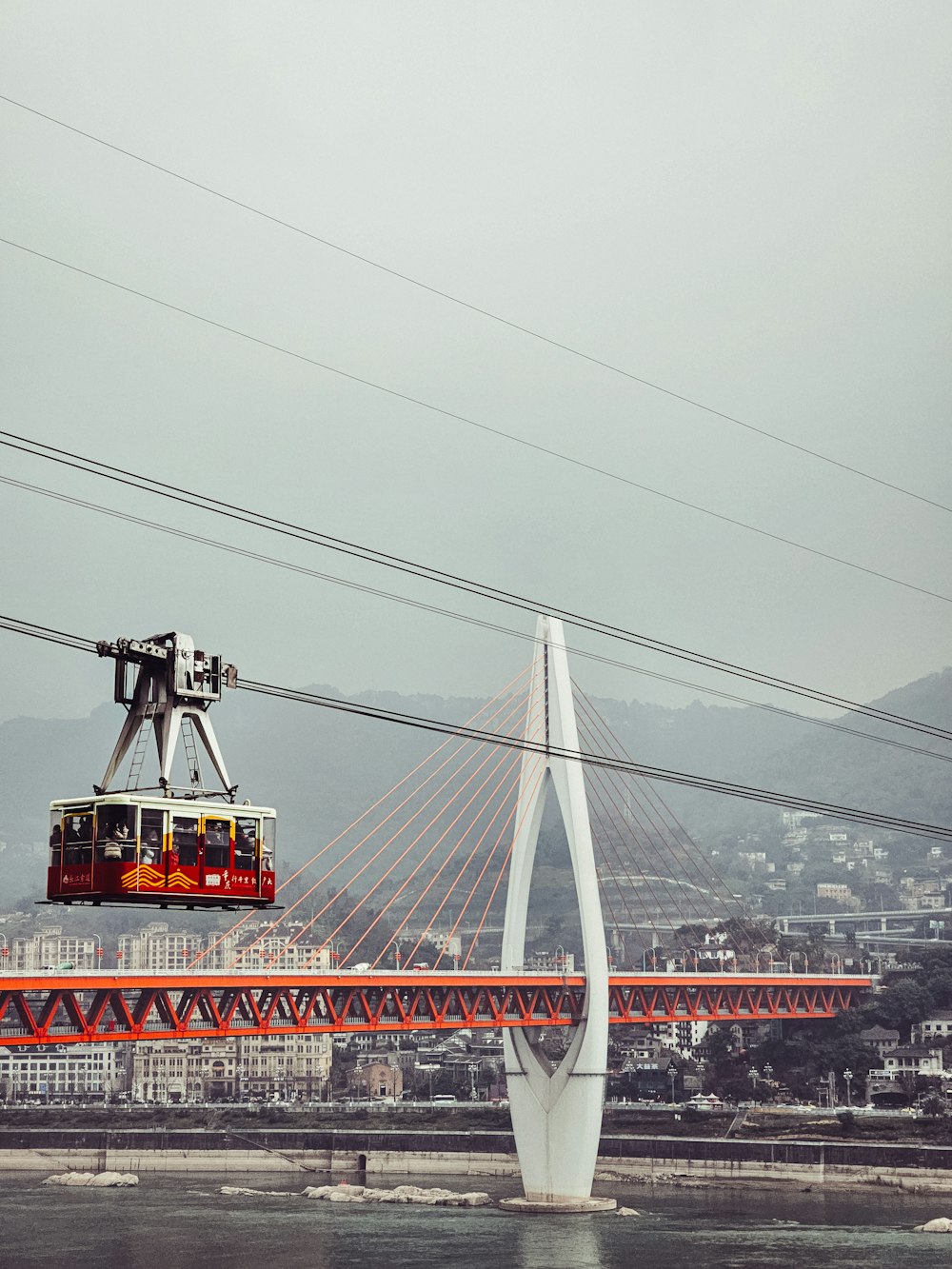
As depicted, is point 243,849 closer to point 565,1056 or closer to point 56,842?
point 56,842

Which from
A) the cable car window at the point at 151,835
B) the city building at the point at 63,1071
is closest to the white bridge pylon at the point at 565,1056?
the cable car window at the point at 151,835

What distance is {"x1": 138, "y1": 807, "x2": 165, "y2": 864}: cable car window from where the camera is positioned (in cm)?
1828

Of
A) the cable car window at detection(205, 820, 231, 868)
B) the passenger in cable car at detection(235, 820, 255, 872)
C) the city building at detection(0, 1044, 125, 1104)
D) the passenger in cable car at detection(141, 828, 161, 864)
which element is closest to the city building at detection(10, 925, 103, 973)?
the city building at detection(0, 1044, 125, 1104)

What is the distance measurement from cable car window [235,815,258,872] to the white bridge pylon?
3723cm

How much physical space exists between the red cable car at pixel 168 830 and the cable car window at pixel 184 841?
11mm

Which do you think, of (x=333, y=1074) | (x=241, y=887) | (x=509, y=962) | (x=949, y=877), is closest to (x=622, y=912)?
(x=949, y=877)

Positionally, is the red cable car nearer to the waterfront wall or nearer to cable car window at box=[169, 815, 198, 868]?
cable car window at box=[169, 815, 198, 868]

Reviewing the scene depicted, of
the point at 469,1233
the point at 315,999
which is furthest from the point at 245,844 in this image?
the point at 469,1233

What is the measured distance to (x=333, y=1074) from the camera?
117000mm

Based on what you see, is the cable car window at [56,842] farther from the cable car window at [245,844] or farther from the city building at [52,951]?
the city building at [52,951]

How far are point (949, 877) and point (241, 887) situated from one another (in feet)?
621

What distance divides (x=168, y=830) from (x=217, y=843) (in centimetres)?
68

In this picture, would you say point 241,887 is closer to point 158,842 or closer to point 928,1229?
point 158,842

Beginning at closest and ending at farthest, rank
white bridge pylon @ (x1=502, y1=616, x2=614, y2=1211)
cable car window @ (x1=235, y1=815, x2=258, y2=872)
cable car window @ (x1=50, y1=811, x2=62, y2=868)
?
1. cable car window @ (x1=235, y1=815, x2=258, y2=872)
2. cable car window @ (x1=50, y1=811, x2=62, y2=868)
3. white bridge pylon @ (x1=502, y1=616, x2=614, y2=1211)
